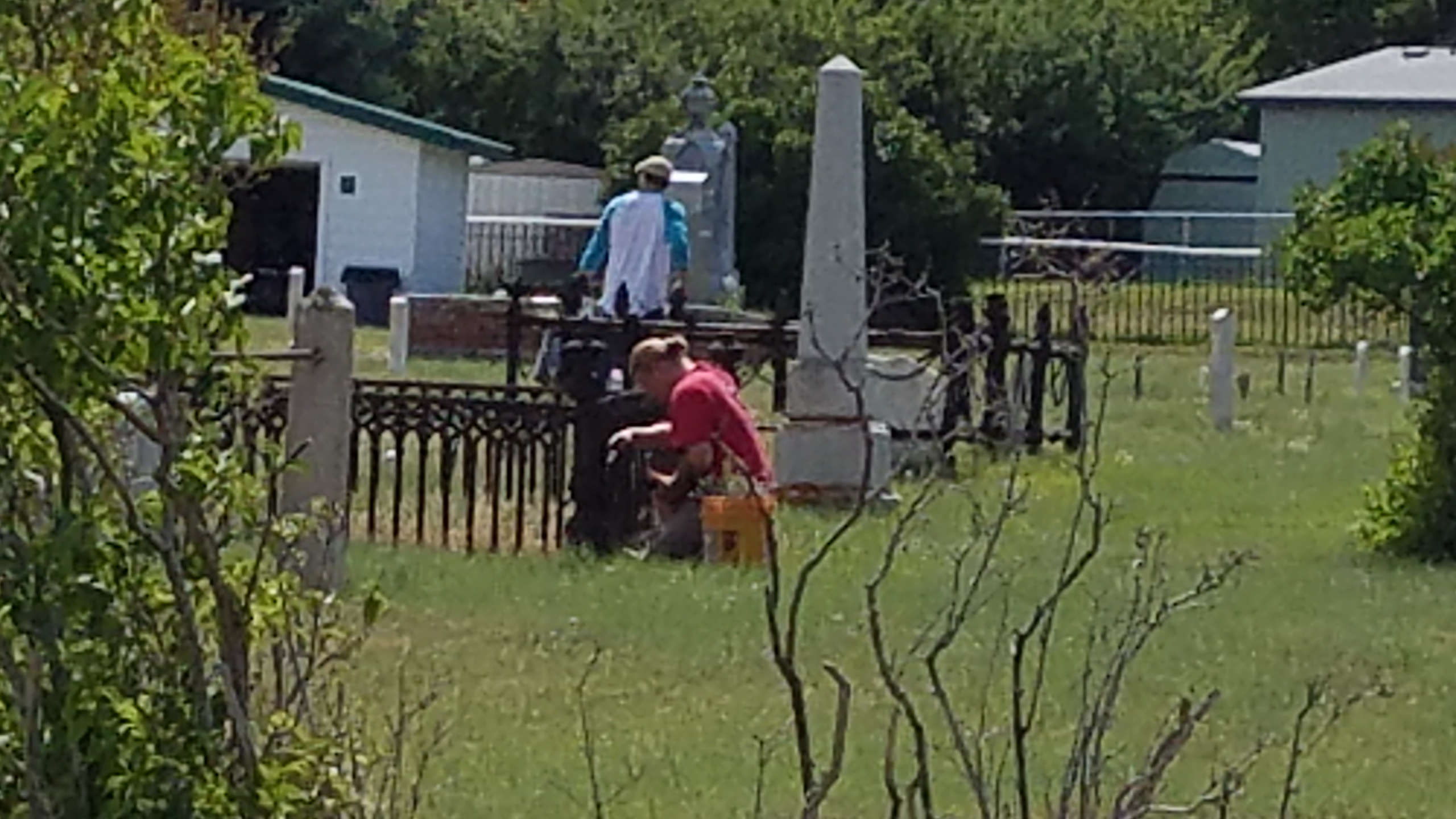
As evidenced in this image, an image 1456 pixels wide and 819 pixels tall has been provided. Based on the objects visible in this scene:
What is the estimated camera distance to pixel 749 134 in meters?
39.4

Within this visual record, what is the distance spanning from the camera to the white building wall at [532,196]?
47406 mm

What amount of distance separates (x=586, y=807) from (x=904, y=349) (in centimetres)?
1590

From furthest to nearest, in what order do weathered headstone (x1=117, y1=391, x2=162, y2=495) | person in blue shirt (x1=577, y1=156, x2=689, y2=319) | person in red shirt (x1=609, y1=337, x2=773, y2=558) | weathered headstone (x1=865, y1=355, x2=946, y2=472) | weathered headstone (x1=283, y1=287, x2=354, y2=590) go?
person in blue shirt (x1=577, y1=156, x2=689, y2=319)
weathered headstone (x1=865, y1=355, x2=946, y2=472)
person in red shirt (x1=609, y1=337, x2=773, y2=558)
weathered headstone (x1=283, y1=287, x2=354, y2=590)
weathered headstone (x1=117, y1=391, x2=162, y2=495)

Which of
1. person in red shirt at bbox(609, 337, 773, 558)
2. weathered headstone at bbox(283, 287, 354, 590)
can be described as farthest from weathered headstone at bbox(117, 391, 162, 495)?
person in red shirt at bbox(609, 337, 773, 558)

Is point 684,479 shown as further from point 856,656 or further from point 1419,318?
point 1419,318

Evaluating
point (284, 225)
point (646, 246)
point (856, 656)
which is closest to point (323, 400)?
point (856, 656)

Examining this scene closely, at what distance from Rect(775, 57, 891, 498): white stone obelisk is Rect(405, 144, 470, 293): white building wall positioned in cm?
2419

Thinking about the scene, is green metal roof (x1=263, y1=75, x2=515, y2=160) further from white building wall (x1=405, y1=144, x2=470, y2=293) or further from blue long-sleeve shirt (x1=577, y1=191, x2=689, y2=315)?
blue long-sleeve shirt (x1=577, y1=191, x2=689, y2=315)

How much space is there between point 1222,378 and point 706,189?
806cm

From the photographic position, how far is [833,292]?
16594 millimetres

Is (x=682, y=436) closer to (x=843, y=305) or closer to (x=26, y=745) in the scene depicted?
(x=843, y=305)

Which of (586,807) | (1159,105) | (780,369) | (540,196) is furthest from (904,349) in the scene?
(1159,105)

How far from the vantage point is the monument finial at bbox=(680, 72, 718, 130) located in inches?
1297

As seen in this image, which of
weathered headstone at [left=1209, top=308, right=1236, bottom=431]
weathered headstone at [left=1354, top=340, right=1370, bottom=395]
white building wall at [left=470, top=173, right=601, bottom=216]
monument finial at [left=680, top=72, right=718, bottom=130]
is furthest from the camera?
white building wall at [left=470, top=173, right=601, bottom=216]
